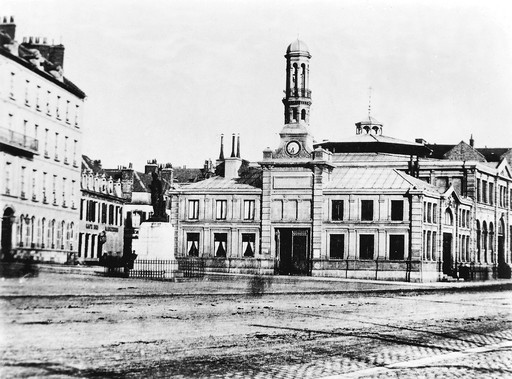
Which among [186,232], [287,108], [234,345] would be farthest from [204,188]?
[234,345]

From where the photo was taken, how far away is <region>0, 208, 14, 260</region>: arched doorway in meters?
19.1

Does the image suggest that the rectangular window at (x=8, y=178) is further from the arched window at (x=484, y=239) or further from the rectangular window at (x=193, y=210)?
the arched window at (x=484, y=239)

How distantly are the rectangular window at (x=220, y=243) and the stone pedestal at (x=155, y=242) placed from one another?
26.7m

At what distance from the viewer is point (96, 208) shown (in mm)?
65688

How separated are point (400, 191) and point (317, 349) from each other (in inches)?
1903

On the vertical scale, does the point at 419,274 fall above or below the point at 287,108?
below

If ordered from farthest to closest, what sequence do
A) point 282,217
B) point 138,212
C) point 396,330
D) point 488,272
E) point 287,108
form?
point 138,212 < point 488,272 < point 287,108 < point 282,217 < point 396,330

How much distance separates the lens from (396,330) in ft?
77.4

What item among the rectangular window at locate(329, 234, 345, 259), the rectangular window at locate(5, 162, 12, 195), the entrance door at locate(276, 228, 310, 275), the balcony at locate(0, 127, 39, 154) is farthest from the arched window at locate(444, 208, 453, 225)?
the rectangular window at locate(5, 162, 12, 195)

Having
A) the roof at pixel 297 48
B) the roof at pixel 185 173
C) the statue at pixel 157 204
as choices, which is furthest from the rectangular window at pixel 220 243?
the roof at pixel 185 173

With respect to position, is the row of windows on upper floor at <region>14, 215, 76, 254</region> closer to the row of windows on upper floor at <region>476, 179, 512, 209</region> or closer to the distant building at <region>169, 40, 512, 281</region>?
the distant building at <region>169, 40, 512, 281</region>

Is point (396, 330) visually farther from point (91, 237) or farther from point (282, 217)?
point (91, 237)

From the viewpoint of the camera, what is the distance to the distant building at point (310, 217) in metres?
65.4

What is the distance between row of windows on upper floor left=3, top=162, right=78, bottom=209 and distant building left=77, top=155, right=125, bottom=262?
34.3 metres
